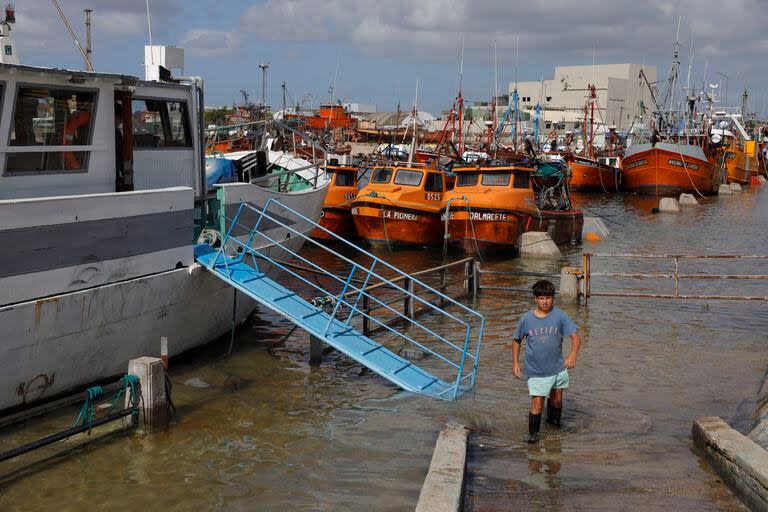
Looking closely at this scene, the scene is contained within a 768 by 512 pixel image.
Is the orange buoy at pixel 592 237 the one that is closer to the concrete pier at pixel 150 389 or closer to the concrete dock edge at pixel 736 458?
the concrete dock edge at pixel 736 458

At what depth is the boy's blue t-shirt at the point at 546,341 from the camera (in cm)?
812

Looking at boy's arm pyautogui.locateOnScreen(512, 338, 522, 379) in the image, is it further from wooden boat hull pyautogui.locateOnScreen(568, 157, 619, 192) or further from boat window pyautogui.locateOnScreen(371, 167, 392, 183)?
wooden boat hull pyautogui.locateOnScreen(568, 157, 619, 192)

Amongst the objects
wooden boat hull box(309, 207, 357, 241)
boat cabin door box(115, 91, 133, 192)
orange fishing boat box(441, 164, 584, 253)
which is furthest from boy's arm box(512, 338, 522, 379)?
wooden boat hull box(309, 207, 357, 241)

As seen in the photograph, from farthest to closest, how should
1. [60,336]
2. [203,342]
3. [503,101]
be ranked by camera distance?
[503,101] < [203,342] < [60,336]

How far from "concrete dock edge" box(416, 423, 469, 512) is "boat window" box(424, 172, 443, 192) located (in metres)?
18.1

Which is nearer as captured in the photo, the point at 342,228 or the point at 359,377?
the point at 359,377

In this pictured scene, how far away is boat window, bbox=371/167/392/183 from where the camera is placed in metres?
26.3

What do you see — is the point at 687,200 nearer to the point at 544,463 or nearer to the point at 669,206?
the point at 669,206

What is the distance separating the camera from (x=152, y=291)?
1032 centimetres

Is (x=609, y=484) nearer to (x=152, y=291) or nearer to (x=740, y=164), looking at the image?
(x=152, y=291)

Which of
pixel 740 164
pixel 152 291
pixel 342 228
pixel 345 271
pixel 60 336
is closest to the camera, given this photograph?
pixel 60 336

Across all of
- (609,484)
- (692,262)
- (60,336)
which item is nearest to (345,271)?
(692,262)

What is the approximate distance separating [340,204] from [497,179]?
214 inches

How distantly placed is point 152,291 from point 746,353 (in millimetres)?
8843
